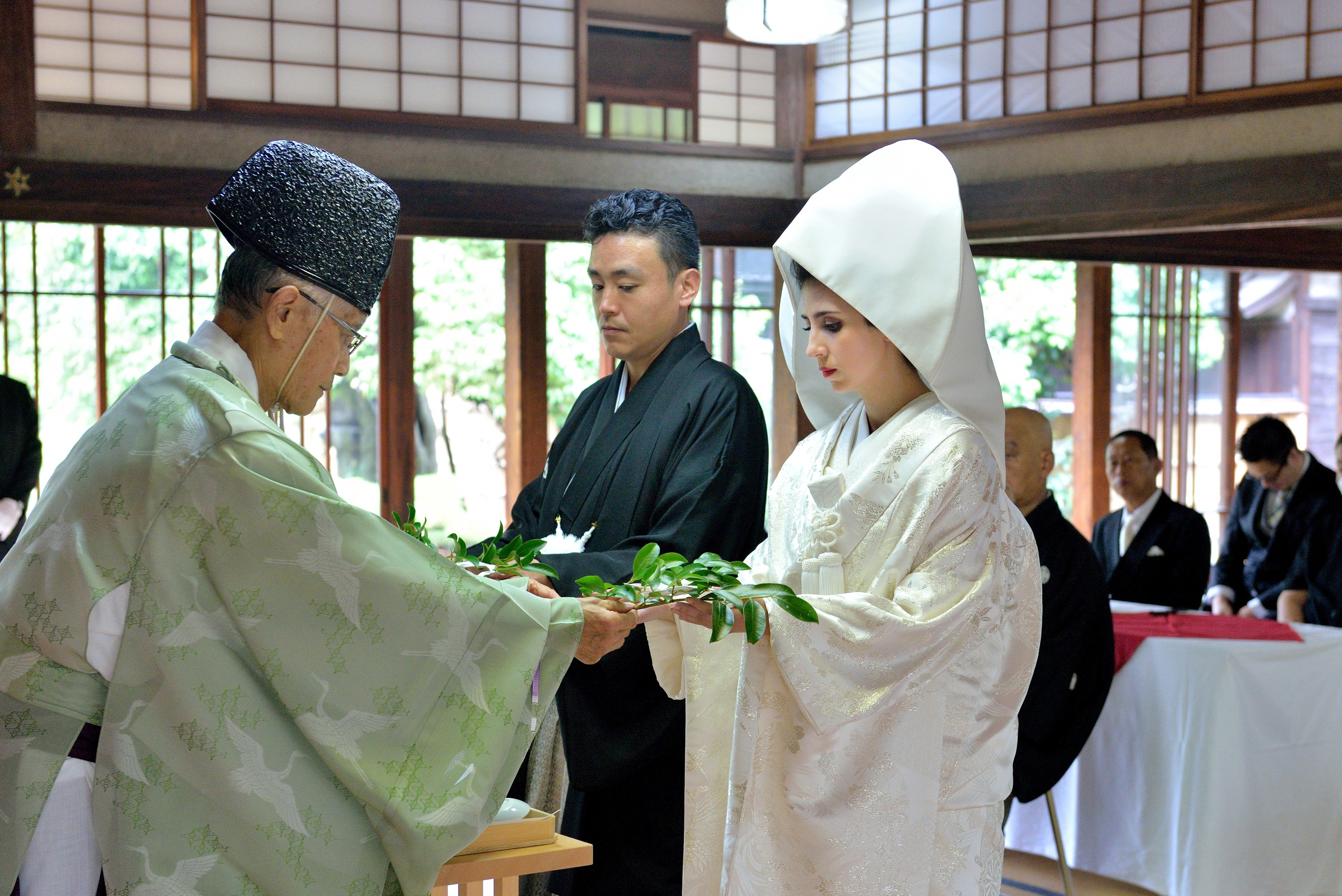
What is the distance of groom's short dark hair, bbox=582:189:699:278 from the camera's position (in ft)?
9.36

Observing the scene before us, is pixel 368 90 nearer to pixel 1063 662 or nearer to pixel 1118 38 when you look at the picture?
pixel 1118 38

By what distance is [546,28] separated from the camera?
5668 mm

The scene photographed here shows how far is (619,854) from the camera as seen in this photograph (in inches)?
105

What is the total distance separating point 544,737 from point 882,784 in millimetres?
958

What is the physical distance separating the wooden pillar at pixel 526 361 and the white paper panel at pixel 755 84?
1279mm

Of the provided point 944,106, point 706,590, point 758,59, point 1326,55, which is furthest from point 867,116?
point 706,590

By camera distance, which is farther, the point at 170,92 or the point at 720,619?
the point at 170,92

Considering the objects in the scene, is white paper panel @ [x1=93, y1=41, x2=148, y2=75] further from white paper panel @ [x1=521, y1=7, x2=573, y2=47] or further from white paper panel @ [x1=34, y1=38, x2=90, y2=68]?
white paper panel @ [x1=521, y1=7, x2=573, y2=47]

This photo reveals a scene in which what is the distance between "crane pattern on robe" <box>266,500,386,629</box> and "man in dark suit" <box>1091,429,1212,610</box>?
4619 millimetres

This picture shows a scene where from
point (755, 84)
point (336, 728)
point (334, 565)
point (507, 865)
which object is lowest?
point (507, 865)

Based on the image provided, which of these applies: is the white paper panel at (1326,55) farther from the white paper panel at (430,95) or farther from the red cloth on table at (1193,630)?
the white paper panel at (430,95)

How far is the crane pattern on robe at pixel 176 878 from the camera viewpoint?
1.54 meters

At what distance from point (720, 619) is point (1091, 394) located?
5.75m

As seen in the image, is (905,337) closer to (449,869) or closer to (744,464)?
(744,464)
